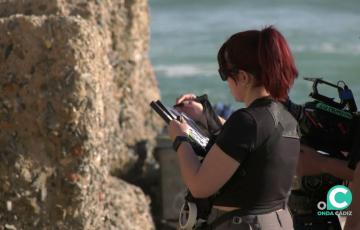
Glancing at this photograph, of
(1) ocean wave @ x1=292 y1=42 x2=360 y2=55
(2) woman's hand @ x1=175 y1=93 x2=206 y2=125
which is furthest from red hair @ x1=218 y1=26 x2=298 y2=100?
(1) ocean wave @ x1=292 y1=42 x2=360 y2=55

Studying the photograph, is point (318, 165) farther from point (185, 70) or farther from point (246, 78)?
point (185, 70)

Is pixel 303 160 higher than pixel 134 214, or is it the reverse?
pixel 303 160

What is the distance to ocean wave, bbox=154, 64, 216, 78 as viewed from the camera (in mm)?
16797

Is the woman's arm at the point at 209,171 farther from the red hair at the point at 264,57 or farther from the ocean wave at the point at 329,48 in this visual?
the ocean wave at the point at 329,48

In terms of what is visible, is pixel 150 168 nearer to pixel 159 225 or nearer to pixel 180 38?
pixel 159 225

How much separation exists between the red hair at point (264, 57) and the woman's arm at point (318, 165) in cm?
61

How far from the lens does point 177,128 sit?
3465 millimetres

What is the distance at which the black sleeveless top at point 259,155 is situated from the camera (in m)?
3.26

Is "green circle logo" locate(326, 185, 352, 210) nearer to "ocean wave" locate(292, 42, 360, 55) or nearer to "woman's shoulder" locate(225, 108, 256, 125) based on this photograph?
"woman's shoulder" locate(225, 108, 256, 125)

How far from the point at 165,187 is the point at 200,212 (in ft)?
16.9

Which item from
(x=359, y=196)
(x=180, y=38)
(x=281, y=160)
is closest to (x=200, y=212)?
(x=281, y=160)

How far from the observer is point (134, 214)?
7.06 metres

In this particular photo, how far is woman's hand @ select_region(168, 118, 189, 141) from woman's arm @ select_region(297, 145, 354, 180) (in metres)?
0.64

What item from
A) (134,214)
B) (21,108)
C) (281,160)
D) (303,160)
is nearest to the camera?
(281,160)
